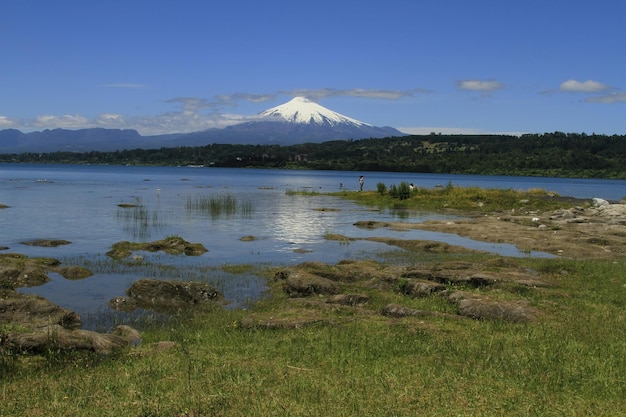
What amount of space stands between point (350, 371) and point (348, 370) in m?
0.08

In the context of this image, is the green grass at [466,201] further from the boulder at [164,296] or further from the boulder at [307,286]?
the boulder at [164,296]

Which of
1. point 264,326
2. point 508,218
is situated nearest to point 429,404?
point 264,326

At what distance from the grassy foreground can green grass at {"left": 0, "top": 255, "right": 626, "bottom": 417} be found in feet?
0.10

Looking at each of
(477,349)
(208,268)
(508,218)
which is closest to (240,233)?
(208,268)

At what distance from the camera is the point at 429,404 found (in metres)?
9.59

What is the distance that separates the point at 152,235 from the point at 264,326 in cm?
2695

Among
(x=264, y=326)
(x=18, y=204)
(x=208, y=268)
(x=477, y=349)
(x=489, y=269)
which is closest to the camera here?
(x=477, y=349)

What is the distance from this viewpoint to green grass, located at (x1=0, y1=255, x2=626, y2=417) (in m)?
9.55

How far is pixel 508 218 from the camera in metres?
52.0

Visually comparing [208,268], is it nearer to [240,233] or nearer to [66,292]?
[66,292]

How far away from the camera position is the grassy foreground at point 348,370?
31.3 feet

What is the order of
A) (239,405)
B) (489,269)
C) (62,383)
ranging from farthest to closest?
(489,269) → (62,383) → (239,405)

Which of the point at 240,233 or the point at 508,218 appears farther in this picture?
the point at 508,218

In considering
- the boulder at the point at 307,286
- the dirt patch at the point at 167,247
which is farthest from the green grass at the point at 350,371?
the dirt patch at the point at 167,247
